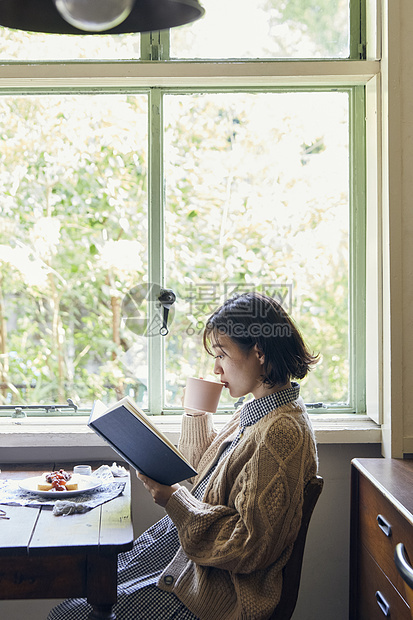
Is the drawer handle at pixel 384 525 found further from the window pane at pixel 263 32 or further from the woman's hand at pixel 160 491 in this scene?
the window pane at pixel 263 32

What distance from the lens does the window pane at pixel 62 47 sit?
2.39m

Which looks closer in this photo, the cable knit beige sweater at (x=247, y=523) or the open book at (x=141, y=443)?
the cable knit beige sweater at (x=247, y=523)

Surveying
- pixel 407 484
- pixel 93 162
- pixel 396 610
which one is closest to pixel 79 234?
pixel 93 162

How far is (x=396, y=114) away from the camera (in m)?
2.23

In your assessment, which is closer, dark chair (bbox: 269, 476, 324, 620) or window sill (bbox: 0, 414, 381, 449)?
dark chair (bbox: 269, 476, 324, 620)

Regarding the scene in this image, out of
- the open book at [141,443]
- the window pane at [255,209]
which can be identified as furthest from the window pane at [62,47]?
the open book at [141,443]

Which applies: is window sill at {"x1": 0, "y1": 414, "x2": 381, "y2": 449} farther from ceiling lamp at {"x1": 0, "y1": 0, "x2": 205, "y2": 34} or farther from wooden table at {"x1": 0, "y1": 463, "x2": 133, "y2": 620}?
ceiling lamp at {"x1": 0, "y1": 0, "x2": 205, "y2": 34}

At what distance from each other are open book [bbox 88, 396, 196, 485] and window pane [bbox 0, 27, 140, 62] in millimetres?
1425

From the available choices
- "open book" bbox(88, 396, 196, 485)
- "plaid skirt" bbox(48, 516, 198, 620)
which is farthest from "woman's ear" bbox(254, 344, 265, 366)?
"plaid skirt" bbox(48, 516, 198, 620)

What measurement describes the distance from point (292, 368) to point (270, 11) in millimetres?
1468

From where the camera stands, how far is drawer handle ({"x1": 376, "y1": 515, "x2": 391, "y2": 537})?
1700 mm

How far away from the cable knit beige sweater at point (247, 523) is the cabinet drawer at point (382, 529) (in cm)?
29

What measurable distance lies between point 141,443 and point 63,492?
38cm

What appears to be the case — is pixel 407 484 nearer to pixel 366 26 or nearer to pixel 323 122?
pixel 323 122
